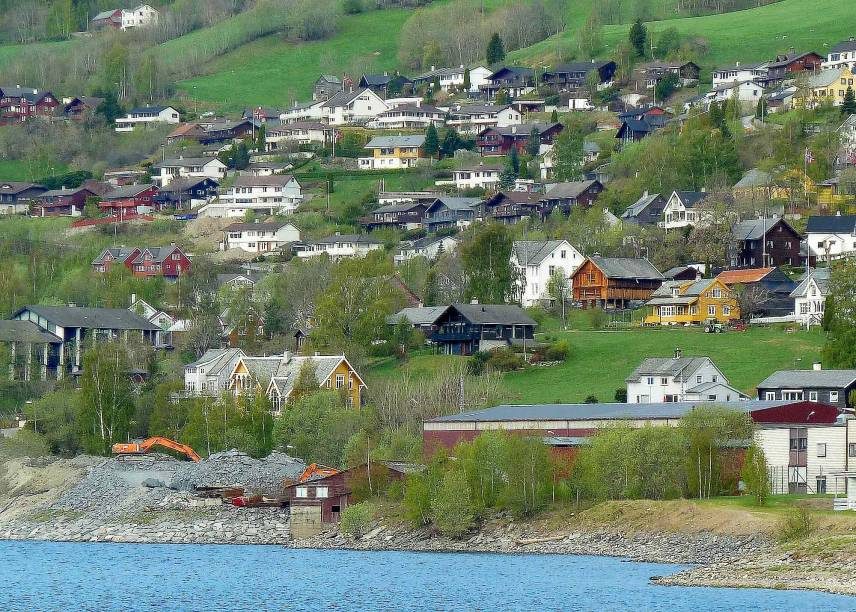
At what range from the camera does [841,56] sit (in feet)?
522

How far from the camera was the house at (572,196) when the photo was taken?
13875 cm

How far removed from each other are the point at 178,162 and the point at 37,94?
3269cm

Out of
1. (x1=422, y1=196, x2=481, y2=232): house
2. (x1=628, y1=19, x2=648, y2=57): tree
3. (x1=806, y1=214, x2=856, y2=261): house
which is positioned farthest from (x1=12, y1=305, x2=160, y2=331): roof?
(x1=628, y1=19, x2=648, y2=57): tree

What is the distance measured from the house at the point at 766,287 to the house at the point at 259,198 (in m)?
55.4

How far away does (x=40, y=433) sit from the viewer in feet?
307

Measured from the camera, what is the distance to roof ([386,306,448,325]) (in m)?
106

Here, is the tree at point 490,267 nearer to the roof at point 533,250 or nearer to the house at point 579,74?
the roof at point 533,250

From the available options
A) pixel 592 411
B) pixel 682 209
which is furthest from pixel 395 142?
pixel 592 411

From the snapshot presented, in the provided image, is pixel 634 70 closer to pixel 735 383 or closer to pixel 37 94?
A: pixel 37 94

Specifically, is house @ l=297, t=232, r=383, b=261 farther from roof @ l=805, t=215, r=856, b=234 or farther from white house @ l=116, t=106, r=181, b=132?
white house @ l=116, t=106, r=181, b=132

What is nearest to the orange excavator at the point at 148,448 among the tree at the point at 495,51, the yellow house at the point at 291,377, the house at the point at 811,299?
the yellow house at the point at 291,377

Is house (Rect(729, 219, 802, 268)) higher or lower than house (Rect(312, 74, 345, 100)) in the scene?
lower

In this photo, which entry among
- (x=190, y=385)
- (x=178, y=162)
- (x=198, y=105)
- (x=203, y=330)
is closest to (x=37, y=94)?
(x=198, y=105)

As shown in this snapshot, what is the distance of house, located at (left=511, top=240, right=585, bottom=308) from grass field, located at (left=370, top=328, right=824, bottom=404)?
45.1 ft
